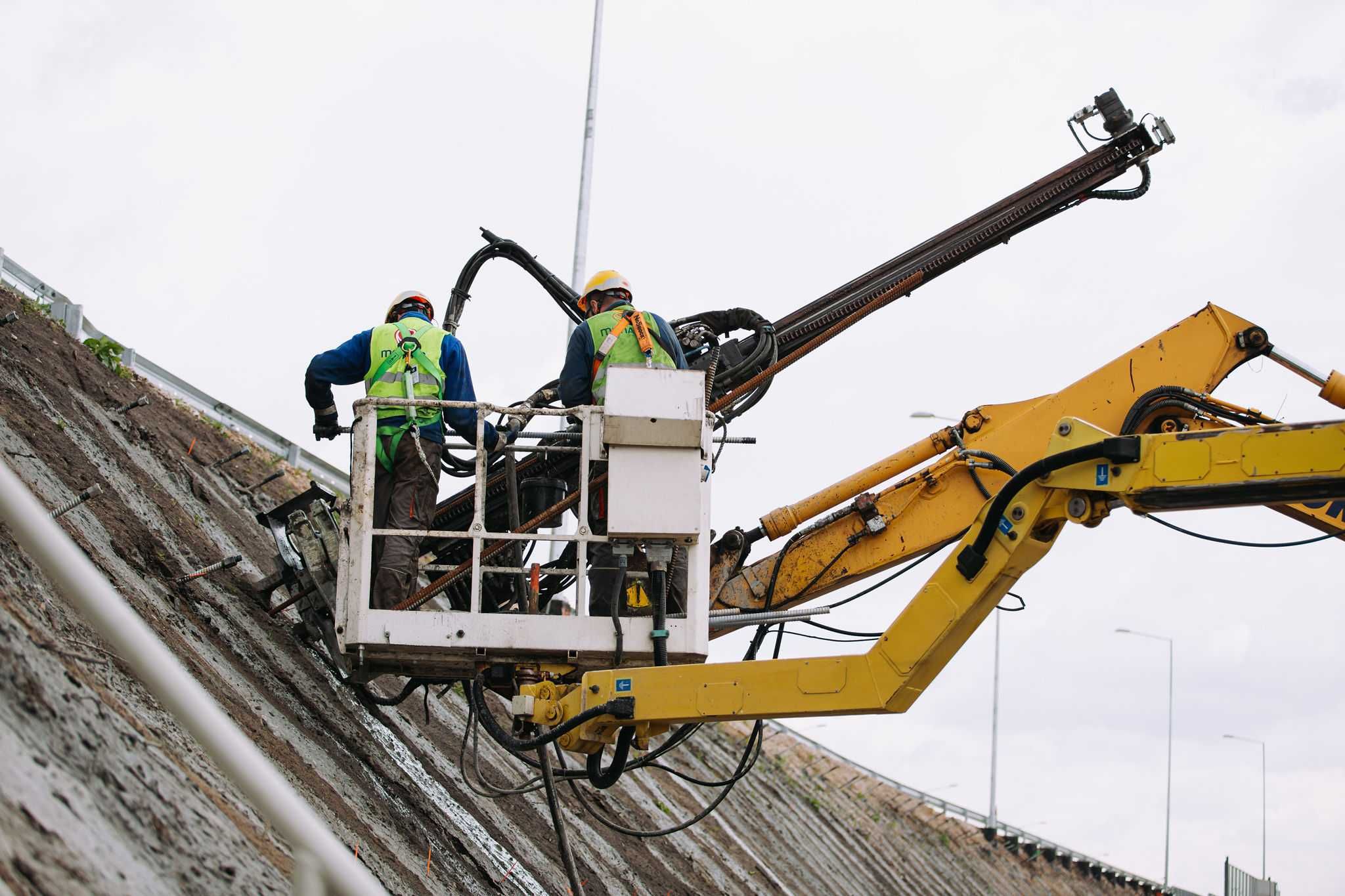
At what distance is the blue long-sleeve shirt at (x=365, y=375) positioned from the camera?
8852 mm

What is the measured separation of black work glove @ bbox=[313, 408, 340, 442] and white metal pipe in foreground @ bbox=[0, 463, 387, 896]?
16.1ft

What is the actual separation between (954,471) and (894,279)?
1.64 m

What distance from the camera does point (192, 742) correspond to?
7.24 meters

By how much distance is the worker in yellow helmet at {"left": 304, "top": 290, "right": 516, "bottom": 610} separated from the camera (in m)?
8.62

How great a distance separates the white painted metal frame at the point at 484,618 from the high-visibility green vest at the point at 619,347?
1.31 feet

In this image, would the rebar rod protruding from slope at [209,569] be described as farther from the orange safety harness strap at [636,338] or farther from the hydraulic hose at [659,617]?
the hydraulic hose at [659,617]

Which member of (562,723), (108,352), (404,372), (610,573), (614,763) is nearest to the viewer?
(562,723)

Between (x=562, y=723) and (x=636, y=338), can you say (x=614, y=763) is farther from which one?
(x=636, y=338)

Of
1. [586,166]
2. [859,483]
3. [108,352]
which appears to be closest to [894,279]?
[859,483]

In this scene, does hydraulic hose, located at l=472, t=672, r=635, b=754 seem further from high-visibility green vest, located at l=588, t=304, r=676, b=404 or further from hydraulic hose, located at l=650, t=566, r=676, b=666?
high-visibility green vest, located at l=588, t=304, r=676, b=404

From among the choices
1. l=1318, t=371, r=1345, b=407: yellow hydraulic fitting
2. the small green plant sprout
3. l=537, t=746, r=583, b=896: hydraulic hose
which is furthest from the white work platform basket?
the small green plant sprout

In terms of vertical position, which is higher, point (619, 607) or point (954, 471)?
point (954, 471)

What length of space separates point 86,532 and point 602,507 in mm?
2999

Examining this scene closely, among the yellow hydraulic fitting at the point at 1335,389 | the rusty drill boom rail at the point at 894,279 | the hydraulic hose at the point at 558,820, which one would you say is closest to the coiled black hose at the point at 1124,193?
the rusty drill boom rail at the point at 894,279
